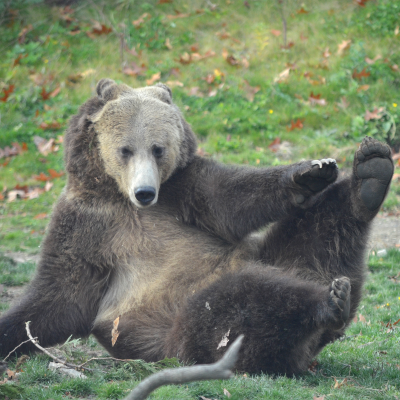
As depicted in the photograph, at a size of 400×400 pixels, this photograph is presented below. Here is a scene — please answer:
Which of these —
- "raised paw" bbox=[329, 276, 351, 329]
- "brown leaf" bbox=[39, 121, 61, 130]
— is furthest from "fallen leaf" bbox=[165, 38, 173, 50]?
"raised paw" bbox=[329, 276, 351, 329]

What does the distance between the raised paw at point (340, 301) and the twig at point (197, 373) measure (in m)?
1.71

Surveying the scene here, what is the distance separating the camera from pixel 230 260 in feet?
16.6

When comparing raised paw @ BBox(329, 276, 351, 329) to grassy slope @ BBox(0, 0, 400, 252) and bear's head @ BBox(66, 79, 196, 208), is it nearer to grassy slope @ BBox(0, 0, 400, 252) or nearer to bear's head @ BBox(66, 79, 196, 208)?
bear's head @ BBox(66, 79, 196, 208)

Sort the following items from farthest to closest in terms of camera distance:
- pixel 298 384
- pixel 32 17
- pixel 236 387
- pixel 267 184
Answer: pixel 32 17
pixel 267 184
pixel 298 384
pixel 236 387

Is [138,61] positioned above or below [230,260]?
above

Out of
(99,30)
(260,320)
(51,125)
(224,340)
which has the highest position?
(99,30)

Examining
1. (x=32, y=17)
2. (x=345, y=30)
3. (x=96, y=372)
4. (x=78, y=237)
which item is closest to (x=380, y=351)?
(x=96, y=372)

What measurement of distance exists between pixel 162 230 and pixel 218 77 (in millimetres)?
7895

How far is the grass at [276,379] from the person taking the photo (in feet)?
12.7

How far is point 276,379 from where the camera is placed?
4234 mm

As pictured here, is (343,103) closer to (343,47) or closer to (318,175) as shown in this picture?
(343,47)

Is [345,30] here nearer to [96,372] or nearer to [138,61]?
[138,61]

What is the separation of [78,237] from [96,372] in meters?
1.16

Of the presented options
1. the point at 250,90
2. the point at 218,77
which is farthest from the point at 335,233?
the point at 218,77
